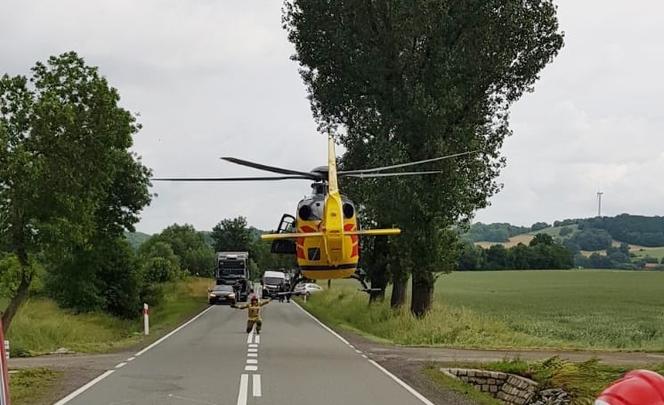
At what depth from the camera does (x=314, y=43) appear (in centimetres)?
3294

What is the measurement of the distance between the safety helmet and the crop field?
2549cm

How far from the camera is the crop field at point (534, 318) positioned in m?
29.0

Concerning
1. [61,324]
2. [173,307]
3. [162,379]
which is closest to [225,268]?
[173,307]

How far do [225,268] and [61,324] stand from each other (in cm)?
3491

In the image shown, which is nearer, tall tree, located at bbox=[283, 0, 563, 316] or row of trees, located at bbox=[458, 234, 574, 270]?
tall tree, located at bbox=[283, 0, 563, 316]

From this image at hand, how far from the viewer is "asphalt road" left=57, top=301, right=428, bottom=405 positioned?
14.3 meters

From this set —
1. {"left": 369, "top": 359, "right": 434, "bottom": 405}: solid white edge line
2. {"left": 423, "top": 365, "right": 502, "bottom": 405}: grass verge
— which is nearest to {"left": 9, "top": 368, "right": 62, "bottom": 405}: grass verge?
{"left": 369, "top": 359, "right": 434, "bottom": 405}: solid white edge line

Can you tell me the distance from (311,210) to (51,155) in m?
13.4

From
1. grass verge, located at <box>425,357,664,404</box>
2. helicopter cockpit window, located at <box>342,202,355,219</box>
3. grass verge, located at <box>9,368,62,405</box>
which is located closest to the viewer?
grass verge, located at <box>9,368,62,405</box>

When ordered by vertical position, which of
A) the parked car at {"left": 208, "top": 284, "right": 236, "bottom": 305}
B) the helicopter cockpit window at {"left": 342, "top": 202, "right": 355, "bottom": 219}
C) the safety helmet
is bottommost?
the parked car at {"left": 208, "top": 284, "right": 236, "bottom": 305}

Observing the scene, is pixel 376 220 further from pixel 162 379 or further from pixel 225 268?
pixel 225 268

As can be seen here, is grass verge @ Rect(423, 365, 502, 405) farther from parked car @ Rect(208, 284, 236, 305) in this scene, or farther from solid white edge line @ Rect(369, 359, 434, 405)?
parked car @ Rect(208, 284, 236, 305)

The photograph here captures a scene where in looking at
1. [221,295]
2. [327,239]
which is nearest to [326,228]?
[327,239]

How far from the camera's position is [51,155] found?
29.7 m
